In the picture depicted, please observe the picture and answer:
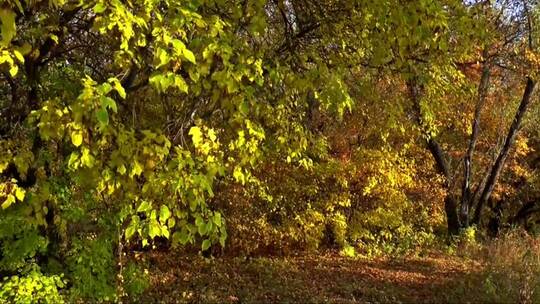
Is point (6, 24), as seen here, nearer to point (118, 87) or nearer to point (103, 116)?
point (103, 116)

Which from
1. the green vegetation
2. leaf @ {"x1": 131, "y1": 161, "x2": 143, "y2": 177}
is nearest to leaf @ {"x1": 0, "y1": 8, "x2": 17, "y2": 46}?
the green vegetation

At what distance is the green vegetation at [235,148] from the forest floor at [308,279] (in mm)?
55

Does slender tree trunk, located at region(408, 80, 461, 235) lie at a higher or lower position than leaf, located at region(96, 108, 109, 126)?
lower

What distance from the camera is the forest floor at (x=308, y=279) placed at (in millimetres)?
8812

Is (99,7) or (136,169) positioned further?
(136,169)

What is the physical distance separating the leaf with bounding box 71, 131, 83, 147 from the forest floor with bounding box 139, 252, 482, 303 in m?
5.36

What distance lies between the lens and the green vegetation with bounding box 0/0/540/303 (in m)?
3.89

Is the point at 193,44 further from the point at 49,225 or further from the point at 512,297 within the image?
the point at 512,297

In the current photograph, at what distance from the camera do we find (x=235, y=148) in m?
4.83

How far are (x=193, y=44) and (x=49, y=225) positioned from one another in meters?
3.23

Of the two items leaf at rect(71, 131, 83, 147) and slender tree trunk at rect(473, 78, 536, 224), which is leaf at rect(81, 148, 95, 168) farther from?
slender tree trunk at rect(473, 78, 536, 224)

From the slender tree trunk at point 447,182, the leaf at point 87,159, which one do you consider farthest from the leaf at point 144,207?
the slender tree trunk at point 447,182

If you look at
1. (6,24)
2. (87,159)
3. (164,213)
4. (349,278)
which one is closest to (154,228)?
(164,213)

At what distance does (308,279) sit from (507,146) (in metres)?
7.96
